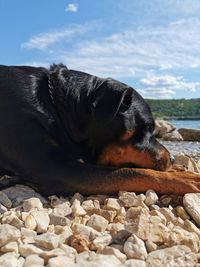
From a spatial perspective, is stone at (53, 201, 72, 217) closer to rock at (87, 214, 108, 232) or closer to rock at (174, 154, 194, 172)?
rock at (87, 214, 108, 232)

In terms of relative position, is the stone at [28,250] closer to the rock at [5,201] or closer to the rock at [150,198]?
the rock at [5,201]

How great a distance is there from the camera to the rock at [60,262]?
2.38 m

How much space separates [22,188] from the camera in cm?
397

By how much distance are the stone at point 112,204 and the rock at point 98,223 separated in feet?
0.84

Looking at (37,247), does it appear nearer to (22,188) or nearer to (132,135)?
(22,188)

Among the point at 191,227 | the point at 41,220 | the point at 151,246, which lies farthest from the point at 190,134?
the point at 151,246

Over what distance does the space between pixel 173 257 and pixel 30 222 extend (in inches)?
41.4

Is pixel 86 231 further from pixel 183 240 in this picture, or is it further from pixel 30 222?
pixel 183 240

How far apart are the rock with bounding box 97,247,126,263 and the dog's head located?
165 cm

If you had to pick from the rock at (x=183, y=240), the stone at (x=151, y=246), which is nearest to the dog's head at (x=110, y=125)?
the rock at (x=183, y=240)

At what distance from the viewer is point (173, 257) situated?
253 cm

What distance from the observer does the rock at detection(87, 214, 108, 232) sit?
10.0 ft

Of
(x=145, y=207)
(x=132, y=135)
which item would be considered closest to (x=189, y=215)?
(x=145, y=207)

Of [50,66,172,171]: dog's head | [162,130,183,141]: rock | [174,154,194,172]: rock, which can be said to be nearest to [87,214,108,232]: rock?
[50,66,172,171]: dog's head
